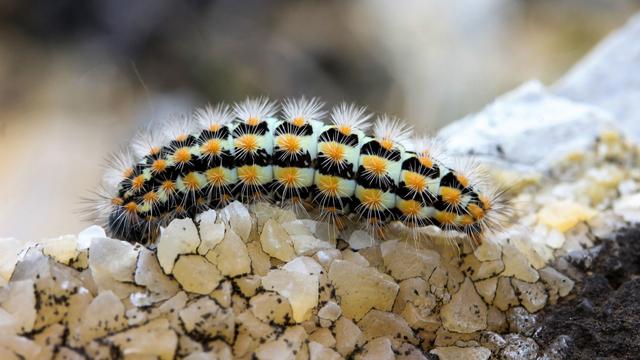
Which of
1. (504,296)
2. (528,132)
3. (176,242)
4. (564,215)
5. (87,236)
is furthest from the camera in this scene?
(528,132)

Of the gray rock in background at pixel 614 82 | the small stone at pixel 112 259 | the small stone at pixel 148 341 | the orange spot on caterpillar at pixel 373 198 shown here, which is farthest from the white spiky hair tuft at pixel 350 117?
the gray rock in background at pixel 614 82

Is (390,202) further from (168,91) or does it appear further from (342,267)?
(168,91)

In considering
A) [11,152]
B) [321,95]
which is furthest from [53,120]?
[321,95]

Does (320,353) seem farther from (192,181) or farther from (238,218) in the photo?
(192,181)

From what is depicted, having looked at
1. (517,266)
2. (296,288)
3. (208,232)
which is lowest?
(296,288)

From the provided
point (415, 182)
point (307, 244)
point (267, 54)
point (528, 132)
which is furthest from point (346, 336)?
point (267, 54)
